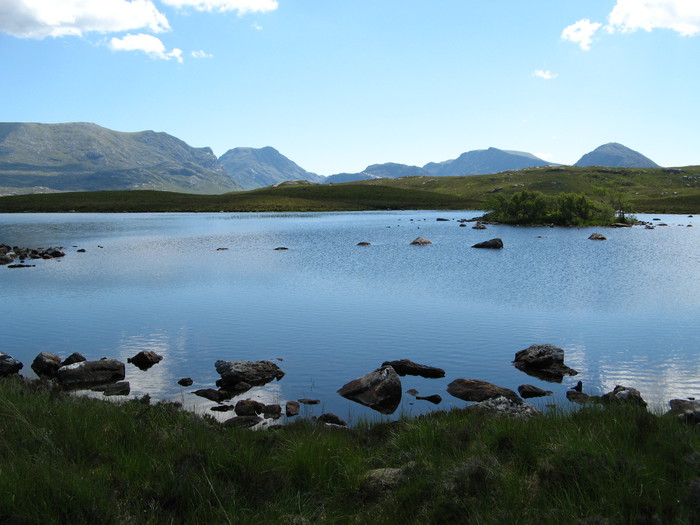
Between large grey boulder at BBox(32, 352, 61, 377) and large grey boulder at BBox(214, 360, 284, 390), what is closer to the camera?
large grey boulder at BBox(214, 360, 284, 390)

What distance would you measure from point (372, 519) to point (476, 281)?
38162 mm

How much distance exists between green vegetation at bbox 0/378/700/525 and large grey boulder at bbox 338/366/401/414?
17.5 feet

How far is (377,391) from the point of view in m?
18.0

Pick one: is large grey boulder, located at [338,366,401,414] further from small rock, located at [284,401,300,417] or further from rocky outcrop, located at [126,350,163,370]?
rocky outcrop, located at [126,350,163,370]

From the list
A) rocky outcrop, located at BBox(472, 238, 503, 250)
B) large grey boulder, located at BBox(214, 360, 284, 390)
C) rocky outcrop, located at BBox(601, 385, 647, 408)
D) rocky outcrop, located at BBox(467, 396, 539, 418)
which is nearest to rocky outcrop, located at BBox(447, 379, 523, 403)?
rocky outcrop, located at BBox(467, 396, 539, 418)

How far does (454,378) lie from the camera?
20.5m

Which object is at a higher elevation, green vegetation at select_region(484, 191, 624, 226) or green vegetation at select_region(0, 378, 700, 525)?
green vegetation at select_region(484, 191, 624, 226)

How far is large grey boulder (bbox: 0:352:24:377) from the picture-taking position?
2072 centimetres

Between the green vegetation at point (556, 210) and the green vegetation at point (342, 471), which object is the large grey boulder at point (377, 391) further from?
the green vegetation at point (556, 210)

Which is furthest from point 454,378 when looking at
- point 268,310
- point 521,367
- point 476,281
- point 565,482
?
point 476,281

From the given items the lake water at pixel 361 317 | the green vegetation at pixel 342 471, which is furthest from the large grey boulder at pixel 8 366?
the green vegetation at pixel 342 471

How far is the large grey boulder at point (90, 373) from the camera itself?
65.6 ft

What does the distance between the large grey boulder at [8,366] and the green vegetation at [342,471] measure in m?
10.6

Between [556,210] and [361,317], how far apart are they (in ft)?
366
